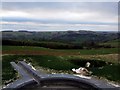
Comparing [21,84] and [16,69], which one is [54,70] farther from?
[21,84]

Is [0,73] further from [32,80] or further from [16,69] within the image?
[32,80]

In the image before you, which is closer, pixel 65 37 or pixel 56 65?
pixel 56 65

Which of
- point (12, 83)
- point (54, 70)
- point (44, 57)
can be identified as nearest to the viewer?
point (12, 83)

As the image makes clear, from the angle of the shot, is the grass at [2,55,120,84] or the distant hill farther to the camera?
the distant hill

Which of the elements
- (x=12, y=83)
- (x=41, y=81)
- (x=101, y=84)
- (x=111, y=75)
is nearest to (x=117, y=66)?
(x=111, y=75)

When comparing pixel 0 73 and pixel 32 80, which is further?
pixel 0 73

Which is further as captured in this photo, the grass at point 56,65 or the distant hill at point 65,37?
the distant hill at point 65,37

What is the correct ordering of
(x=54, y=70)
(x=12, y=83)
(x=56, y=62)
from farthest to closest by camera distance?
(x=56, y=62), (x=54, y=70), (x=12, y=83)

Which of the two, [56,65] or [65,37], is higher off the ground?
[56,65]

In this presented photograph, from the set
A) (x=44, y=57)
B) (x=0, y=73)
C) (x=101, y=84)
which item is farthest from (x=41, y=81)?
(x=44, y=57)
